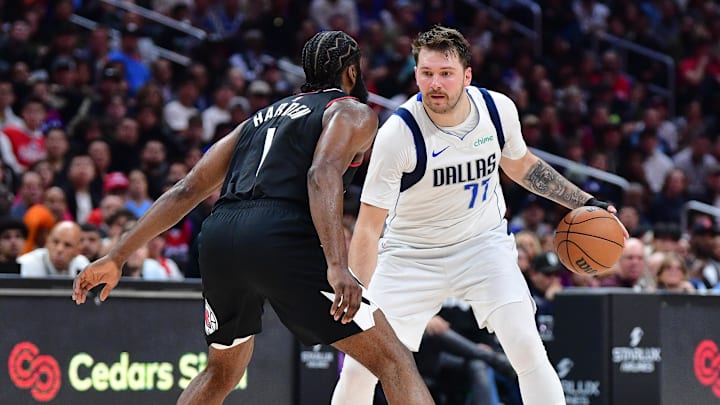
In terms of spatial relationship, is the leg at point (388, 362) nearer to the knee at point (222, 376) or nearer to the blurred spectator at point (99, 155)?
the knee at point (222, 376)

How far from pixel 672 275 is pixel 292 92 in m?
5.61

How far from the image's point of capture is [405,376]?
494 centimetres

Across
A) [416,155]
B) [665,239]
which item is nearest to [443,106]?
[416,155]

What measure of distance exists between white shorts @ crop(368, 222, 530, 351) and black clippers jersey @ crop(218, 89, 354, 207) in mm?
1113

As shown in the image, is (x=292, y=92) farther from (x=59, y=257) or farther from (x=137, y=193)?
(x=59, y=257)

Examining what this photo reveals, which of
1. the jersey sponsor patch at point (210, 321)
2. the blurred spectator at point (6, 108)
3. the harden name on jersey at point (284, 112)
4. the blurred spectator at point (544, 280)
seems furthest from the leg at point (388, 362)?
the blurred spectator at point (6, 108)

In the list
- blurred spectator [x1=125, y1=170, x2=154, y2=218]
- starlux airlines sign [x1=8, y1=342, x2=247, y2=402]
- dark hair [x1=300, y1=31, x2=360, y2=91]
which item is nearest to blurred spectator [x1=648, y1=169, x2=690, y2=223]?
blurred spectator [x1=125, y1=170, x2=154, y2=218]

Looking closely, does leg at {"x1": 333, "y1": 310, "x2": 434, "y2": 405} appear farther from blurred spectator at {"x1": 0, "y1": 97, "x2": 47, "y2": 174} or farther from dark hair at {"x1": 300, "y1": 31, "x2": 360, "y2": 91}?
blurred spectator at {"x1": 0, "y1": 97, "x2": 47, "y2": 174}

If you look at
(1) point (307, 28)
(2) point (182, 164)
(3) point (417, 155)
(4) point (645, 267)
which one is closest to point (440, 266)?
(3) point (417, 155)

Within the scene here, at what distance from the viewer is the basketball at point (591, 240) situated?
6.35 m

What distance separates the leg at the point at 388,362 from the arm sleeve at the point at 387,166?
1.07m

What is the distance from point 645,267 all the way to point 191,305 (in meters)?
4.75

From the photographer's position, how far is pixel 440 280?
20.4 ft

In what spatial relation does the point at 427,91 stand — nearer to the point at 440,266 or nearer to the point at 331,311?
the point at 440,266
